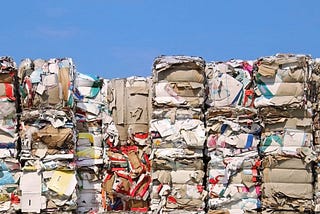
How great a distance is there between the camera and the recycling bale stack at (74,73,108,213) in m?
6.88

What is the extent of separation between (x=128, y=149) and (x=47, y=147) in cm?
84

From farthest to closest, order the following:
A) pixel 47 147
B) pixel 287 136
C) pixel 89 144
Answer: pixel 89 144 < pixel 47 147 < pixel 287 136

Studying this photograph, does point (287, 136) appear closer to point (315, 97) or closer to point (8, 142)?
point (315, 97)

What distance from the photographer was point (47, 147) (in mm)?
6570

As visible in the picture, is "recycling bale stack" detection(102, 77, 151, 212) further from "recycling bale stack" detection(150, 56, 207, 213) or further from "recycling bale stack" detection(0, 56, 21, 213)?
"recycling bale stack" detection(0, 56, 21, 213)

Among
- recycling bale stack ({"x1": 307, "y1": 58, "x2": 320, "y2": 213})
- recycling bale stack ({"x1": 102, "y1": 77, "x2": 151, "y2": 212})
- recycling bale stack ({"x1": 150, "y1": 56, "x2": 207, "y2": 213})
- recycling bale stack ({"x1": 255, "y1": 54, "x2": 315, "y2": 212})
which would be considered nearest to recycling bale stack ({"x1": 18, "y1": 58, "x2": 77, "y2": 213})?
recycling bale stack ({"x1": 102, "y1": 77, "x2": 151, "y2": 212})

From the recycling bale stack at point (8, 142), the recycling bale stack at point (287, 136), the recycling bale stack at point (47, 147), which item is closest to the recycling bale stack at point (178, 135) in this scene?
the recycling bale stack at point (287, 136)

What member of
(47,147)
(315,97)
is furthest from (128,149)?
(315,97)

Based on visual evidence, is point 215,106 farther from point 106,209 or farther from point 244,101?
point 106,209

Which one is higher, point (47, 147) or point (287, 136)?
point (287, 136)

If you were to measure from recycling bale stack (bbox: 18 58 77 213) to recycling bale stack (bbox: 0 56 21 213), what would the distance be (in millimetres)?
86

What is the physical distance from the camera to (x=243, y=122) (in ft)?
21.4

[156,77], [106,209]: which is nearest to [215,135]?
[156,77]

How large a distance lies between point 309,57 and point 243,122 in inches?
35.1
